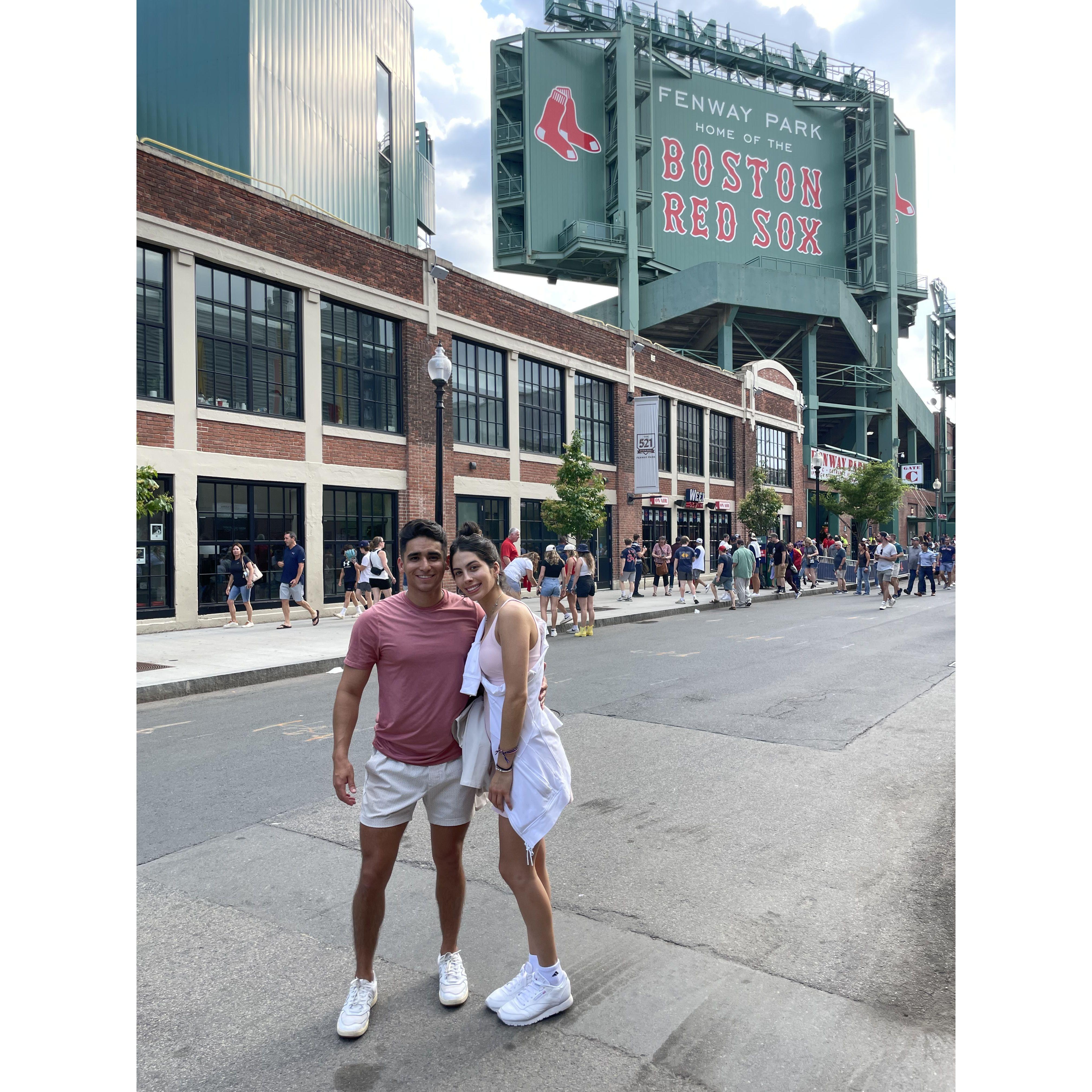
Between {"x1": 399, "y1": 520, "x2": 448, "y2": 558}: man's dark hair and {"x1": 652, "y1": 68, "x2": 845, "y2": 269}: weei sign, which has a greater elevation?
{"x1": 652, "y1": 68, "x2": 845, "y2": 269}: weei sign

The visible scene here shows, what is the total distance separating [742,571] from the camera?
2116 cm

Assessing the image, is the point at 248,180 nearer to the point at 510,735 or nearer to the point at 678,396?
the point at 678,396

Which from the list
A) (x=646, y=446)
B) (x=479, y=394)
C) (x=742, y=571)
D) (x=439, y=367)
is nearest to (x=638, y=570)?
(x=742, y=571)

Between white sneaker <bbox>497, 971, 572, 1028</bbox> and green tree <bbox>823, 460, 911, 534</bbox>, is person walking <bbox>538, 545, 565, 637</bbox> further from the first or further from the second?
green tree <bbox>823, 460, 911, 534</bbox>

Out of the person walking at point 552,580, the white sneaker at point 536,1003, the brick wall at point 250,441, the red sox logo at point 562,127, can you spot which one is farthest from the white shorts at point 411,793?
the red sox logo at point 562,127

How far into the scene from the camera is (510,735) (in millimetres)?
2949

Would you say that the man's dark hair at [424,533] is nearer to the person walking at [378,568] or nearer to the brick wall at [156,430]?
the person walking at [378,568]

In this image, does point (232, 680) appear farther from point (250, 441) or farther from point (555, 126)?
point (555, 126)

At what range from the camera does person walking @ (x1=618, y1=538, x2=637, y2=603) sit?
2380cm

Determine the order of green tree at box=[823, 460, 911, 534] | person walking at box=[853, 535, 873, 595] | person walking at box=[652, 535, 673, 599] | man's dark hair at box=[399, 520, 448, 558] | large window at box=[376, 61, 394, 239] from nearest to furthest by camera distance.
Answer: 1. man's dark hair at box=[399, 520, 448, 558]
2. person walking at box=[652, 535, 673, 599]
3. person walking at box=[853, 535, 873, 595]
4. large window at box=[376, 61, 394, 239]
5. green tree at box=[823, 460, 911, 534]

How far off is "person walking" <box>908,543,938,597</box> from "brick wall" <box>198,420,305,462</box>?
18.1 meters

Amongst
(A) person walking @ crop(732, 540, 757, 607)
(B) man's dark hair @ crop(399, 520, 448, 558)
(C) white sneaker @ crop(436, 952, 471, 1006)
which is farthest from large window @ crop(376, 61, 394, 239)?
(C) white sneaker @ crop(436, 952, 471, 1006)

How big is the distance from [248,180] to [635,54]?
31.8m
